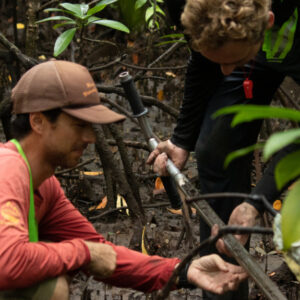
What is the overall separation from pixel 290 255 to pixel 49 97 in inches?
47.0

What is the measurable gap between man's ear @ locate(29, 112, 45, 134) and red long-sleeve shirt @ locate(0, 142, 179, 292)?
4.1 inches

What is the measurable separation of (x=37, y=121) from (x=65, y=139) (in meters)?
0.12

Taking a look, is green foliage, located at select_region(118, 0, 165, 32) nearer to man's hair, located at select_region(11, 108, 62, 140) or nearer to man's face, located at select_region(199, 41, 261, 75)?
man's face, located at select_region(199, 41, 261, 75)

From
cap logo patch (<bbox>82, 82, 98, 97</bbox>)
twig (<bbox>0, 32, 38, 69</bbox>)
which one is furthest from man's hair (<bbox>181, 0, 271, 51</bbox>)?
twig (<bbox>0, 32, 38, 69</bbox>)

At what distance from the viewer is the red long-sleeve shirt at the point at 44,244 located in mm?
1934

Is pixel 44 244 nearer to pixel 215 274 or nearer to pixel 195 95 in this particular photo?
pixel 215 274

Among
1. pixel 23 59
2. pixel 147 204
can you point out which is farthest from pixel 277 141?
pixel 147 204

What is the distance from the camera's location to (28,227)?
2164 millimetres

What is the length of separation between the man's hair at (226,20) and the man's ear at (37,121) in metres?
0.62

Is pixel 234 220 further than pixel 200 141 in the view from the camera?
No

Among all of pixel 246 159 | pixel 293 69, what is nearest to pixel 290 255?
pixel 293 69

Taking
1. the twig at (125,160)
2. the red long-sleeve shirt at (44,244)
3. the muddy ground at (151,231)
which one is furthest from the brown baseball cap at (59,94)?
the twig at (125,160)

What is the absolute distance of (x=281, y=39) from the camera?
234cm

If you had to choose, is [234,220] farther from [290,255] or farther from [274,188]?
[290,255]
